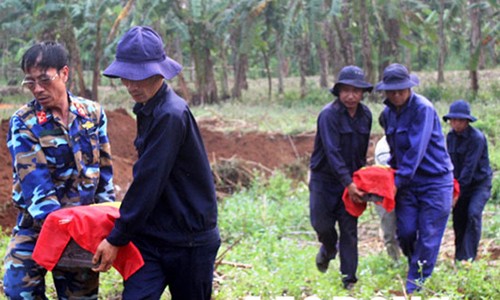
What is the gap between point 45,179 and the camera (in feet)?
13.7

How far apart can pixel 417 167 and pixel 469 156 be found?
155 cm

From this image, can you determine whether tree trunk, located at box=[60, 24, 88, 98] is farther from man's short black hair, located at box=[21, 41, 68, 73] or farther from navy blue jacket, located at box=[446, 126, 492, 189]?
man's short black hair, located at box=[21, 41, 68, 73]

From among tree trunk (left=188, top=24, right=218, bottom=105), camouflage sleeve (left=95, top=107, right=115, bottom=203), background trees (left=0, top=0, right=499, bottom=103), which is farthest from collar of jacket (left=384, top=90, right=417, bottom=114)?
tree trunk (left=188, top=24, right=218, bottom=105)

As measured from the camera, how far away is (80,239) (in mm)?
3902

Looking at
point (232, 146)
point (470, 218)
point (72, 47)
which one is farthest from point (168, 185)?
point (72, 47)

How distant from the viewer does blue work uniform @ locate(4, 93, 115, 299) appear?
418 cm

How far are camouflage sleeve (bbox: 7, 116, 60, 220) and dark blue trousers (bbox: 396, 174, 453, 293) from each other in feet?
12.0

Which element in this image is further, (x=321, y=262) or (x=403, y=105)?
(x=321, y=262)

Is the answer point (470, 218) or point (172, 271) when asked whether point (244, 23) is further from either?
point (172, 271)

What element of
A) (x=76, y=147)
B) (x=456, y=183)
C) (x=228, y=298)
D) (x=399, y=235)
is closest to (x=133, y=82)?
(x=76, y=147)

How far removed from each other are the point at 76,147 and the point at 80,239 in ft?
2.17

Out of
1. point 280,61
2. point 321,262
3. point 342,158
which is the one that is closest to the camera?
point 342,158

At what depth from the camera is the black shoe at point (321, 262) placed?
7695 millimetres

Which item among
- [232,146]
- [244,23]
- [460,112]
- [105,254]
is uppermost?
[244,23]
